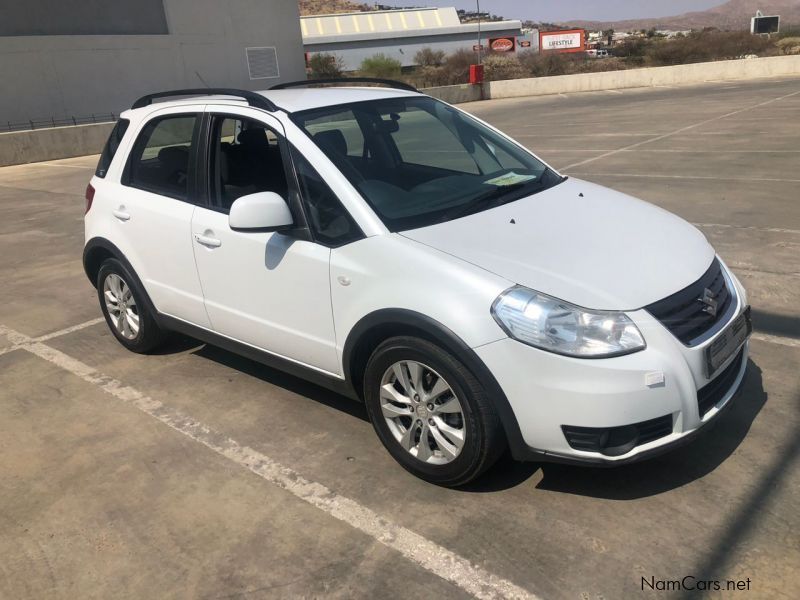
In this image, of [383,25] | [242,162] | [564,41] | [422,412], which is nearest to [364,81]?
[242,162]

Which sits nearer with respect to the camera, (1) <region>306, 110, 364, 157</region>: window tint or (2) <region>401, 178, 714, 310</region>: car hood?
(2) <region>401, 178, 714, 310</region>: car hood

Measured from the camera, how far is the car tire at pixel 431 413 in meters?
2.82

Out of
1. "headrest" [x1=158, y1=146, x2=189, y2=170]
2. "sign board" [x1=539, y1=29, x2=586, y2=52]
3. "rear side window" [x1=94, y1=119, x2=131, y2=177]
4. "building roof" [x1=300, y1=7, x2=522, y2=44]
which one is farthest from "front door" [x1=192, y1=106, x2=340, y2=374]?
"building roof" [x1=300, y1=7, x2=522, y2=44]

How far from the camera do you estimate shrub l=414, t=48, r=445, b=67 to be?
69.5m

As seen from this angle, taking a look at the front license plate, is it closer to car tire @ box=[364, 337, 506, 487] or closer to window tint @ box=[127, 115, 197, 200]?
car tire @ box=[364, 337, 506, 487]

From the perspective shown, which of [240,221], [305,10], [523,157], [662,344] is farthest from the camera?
[305,10]

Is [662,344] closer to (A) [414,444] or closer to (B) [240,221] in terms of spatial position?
(A) [414,444]

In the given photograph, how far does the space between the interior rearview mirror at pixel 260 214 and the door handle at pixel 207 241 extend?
0.53 metres

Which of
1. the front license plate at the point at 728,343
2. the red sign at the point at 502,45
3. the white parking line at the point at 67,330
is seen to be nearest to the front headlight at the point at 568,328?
the front license plate at the point at 728,343

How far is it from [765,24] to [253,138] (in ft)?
191

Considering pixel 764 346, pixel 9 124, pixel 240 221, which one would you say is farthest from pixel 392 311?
pixel 9 124

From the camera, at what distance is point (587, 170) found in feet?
35.5

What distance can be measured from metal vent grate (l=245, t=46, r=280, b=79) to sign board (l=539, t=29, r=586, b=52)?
67.0 ft

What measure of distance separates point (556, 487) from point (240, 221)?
1922mm
